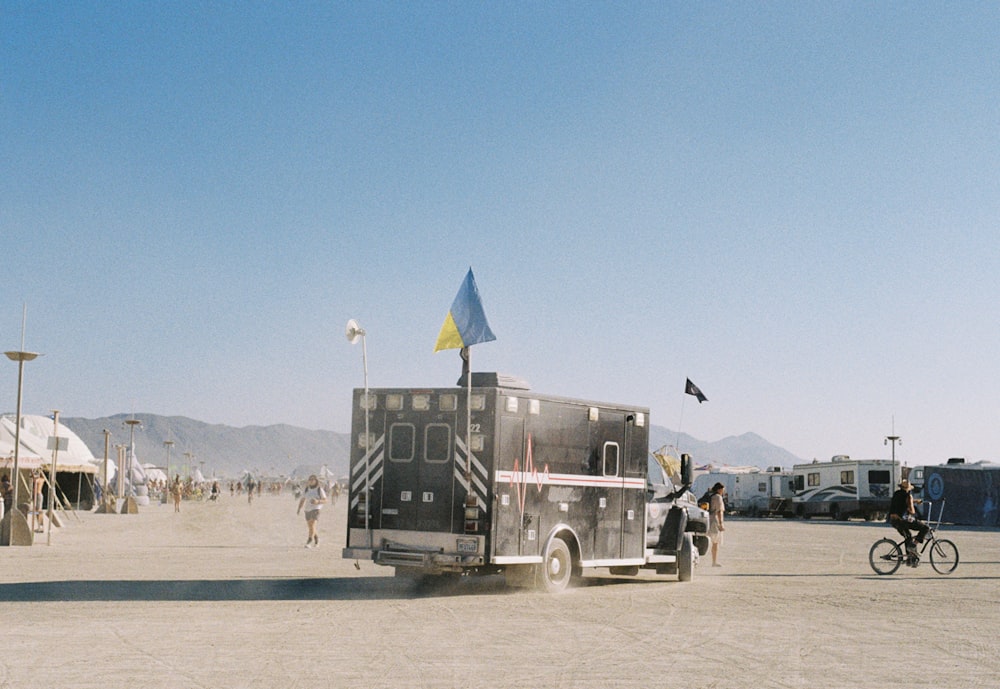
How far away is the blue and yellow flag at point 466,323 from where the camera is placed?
53.5 feet

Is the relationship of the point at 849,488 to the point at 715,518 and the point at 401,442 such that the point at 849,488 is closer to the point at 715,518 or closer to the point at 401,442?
the point at 715,518

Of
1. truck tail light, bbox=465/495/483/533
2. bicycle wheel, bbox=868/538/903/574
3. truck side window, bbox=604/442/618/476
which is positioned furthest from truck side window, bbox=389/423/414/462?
bicycle wheel, bbox=868/538/903/574

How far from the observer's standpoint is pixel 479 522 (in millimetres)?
14531

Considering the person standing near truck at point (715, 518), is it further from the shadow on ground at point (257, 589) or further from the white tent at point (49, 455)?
the white tent at point (49, 455)

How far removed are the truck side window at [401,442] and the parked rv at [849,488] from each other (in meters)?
38.0

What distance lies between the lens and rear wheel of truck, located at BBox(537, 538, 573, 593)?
598 inches

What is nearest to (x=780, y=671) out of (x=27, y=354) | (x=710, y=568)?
(x=710, y=568)

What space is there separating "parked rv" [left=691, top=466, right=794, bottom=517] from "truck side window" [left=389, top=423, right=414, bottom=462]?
143 feet

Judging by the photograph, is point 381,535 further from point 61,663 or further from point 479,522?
point 61,663

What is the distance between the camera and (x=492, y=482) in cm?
1454

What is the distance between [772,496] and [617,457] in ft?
142

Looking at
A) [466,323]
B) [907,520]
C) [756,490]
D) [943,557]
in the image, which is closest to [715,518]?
[907,520]

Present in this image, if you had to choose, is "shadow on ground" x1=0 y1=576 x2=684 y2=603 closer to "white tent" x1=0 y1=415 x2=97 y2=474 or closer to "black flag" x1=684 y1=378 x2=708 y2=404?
"black flag" x1=684 y1=378 x2=708 y2=404

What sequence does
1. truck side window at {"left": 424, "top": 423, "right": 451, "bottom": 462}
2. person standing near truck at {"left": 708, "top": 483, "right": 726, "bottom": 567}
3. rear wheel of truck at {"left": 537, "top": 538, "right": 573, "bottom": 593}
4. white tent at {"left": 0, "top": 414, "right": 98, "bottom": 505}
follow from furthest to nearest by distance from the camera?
1. white tent at {"left": 0, "top": 414, "right": 98, "bottom": 505}
2. person standing near truck at {"left": 708, "top": 483, "right": 726, "bottom": 567}
3. rear wheel of truck at {"left": 537, "top": 538, "right": 573, "bottom": 593}
4. truck side window at {"left": 424, "top": 423, "right": 451, "bottom": 462}
